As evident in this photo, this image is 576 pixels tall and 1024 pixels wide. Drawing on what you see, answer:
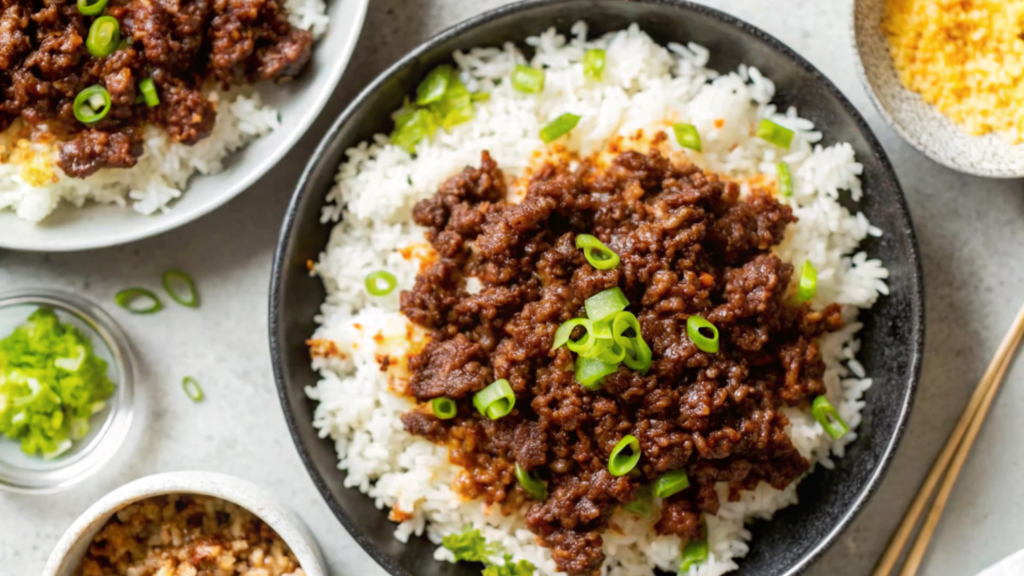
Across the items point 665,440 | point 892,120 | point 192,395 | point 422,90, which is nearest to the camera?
point 665,440

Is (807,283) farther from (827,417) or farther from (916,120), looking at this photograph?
(916,120)

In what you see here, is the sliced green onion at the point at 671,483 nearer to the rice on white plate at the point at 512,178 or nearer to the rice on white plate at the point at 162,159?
the rice on white plate at the point at 512,178

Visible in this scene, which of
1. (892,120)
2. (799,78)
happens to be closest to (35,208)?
(799,78)

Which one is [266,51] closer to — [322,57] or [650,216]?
[322,57]

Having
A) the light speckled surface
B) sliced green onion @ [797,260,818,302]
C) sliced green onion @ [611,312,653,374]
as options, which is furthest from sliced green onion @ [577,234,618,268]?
the light speckled surface

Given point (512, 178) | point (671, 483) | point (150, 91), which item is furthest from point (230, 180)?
point (671, 483)

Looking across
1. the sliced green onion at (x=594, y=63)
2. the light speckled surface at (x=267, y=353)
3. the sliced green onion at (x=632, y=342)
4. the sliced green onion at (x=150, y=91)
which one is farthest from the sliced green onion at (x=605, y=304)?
the sliced green onion at (x=150, y=91)

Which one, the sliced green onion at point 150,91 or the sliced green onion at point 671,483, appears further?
the sliced green onion at point 150,91

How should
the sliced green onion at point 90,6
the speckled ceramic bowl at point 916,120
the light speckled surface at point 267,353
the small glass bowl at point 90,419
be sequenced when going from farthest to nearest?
the small glass bowl at point 90,419, the light speckled surface at point 267,353, the sliced green onion at point 90,6, the speckled ceramic bowl at point 916,120
